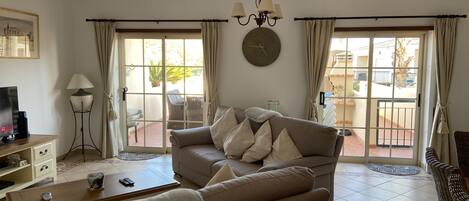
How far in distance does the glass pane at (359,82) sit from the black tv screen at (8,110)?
416 centimetres

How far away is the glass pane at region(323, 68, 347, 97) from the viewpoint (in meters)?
5.12

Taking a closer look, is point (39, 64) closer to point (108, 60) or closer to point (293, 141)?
point (108, 60)

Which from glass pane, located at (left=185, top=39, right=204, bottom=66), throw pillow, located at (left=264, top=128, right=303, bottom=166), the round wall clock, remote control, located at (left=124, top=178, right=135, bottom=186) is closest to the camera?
remote control, located at (left=124, top=178, right=135, bottom=186)

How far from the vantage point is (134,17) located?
210 inches

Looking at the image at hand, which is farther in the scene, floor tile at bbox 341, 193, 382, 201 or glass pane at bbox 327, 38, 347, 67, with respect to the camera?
glass pane at bbox 327, 38, 347, 67

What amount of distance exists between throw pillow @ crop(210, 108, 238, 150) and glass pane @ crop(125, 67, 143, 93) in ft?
5.59

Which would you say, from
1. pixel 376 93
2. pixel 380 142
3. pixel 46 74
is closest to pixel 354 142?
pixel 380 142

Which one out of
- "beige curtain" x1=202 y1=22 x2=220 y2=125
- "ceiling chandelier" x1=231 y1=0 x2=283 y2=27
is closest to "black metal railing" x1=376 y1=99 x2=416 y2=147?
"beige curtain" x1=202 y1=22 x2=220 y2=125

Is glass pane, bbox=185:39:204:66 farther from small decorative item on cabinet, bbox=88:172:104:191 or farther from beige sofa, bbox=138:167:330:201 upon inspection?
beige sofa, bbox=138:167:330:201

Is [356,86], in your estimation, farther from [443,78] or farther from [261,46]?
[261,46]

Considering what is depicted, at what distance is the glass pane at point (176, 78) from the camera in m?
5.50

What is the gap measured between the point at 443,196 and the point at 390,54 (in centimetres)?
316

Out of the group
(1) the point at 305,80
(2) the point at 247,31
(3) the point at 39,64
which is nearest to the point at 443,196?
(1) the point at 305,80

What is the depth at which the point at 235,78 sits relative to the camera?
5.27 metres
